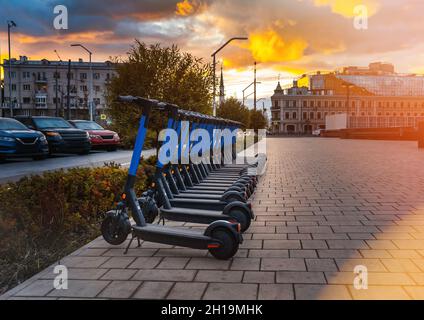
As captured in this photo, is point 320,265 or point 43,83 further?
point 43,83

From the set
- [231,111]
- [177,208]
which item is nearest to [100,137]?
[231,111]

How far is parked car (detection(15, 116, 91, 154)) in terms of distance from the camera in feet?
68.1

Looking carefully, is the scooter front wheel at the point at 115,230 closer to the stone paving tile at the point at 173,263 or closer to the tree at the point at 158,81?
the stone paving tile at the point at 173,263

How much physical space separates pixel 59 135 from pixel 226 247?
1771 centimetres

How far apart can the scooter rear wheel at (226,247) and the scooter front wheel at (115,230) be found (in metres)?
1.13

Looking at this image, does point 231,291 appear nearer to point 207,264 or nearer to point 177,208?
point 207,264

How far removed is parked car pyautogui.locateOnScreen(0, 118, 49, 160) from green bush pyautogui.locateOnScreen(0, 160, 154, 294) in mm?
10916

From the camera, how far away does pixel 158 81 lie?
42.7 feet

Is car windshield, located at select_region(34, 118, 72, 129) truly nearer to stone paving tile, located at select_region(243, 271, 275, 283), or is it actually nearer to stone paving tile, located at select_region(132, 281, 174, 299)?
stone paving tile, located at select_region(132, 281, 174, 299)

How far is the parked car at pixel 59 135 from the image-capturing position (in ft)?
68.1

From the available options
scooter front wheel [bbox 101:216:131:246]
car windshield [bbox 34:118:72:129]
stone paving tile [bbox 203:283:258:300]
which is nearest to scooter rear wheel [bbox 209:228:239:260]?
stone paving tile [bbox 203:283:258:300]

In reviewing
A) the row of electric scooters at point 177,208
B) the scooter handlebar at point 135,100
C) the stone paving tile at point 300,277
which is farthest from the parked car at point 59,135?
the stone paving tile at point 300,277
